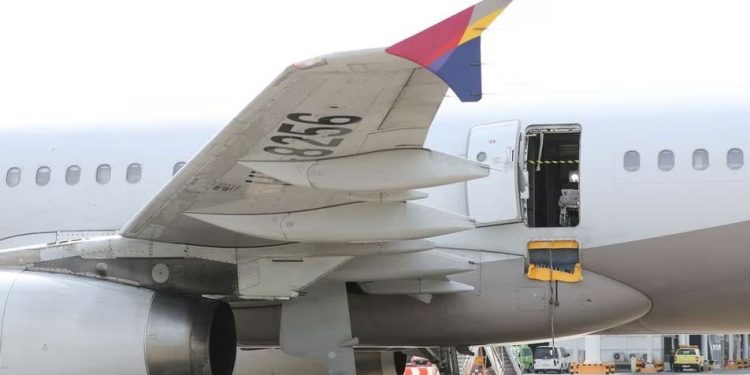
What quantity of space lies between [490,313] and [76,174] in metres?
4.60

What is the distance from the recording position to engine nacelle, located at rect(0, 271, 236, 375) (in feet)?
31.0

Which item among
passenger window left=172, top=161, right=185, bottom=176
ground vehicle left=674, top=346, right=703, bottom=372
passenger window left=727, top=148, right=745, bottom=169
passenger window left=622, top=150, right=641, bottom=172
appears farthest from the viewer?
ground vehicle left=674, top=346, right=703, bottom=372

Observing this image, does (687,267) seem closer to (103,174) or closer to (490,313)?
(490,313)

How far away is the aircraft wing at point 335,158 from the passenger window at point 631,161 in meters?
2.06

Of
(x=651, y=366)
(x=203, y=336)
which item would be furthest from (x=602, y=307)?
(x=651, y=366)

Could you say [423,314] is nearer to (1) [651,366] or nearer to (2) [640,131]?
(2) [640,131]

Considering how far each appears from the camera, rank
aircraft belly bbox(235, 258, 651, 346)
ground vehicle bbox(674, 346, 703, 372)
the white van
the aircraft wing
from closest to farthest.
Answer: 1. the aircraft wing
2. aircraft belly bbox(235, 258, 651, 346)
3. the white van
4. ground vehicle bbox(674, 346, 703, 372)

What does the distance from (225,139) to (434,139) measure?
3108 millimetres

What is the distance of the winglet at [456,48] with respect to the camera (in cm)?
683

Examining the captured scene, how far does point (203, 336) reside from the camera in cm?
973

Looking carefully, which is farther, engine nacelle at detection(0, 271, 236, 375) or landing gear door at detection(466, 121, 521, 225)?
landing gear door at detection(466, 121, 521, 225)

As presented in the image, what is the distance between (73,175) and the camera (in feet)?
37.6

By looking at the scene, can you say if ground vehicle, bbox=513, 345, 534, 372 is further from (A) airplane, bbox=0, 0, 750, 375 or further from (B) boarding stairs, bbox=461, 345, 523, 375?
(A) airplane, bbox=0, 0, 750, 375

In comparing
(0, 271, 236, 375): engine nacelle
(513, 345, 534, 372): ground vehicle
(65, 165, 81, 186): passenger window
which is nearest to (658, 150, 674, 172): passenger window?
(0, 271, 236, 375): engine nacelle
